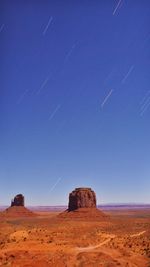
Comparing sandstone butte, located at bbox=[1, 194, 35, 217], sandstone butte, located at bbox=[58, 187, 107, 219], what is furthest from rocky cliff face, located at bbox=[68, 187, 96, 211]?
Answer: sandstone butte, located at bbox=[1, 194, 35, 217]

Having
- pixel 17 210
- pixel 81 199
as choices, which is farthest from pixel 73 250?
pixel 17 210

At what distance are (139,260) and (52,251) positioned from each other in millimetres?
10663

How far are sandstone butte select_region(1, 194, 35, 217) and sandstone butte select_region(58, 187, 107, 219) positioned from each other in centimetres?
2239

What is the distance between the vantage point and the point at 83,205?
312ft

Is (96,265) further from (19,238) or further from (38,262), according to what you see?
(19,238)

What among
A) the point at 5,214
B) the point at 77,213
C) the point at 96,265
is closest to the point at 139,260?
the point at 96,265

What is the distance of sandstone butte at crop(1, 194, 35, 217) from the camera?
110056 mm

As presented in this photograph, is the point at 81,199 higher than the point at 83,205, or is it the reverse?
the point at 81,199

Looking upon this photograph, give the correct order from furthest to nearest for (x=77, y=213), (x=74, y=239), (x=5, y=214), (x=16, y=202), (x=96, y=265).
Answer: (x=16, y=202)
(x=5, y=214)
(x=77, y=213)
(x=74, y=239)
(x=96, y=265)

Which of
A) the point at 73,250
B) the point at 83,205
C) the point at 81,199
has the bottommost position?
the point at 73,250

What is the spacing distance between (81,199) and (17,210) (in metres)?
29.0

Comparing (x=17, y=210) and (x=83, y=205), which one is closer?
(x=83, y=205)

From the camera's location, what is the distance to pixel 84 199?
95.5 m

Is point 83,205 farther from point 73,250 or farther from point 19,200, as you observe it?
→ point 73,250
